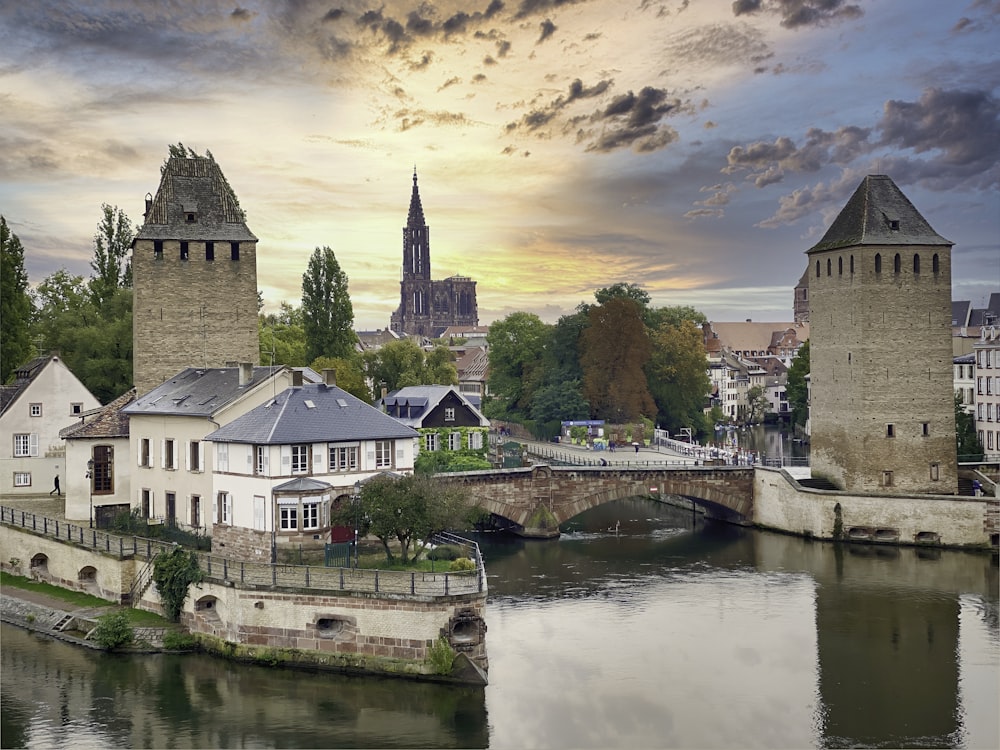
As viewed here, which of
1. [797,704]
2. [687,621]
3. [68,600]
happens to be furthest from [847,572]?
[68,600]

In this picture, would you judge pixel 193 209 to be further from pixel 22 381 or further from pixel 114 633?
pixel 114 633

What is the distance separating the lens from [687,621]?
128ft

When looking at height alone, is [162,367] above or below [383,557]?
above

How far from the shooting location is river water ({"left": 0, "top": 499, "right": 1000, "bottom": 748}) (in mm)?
28766

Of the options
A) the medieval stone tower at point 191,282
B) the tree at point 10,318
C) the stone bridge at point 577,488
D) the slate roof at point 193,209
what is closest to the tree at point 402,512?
the stone bridge at point 577,488

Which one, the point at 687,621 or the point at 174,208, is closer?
the point at 687,621

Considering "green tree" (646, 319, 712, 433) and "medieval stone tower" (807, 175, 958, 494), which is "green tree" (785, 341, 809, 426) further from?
"medieval stone tower" (807, 175, 958, 494)

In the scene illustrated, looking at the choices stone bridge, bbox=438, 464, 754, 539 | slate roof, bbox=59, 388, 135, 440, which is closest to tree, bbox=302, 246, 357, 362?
stone bridge, bbox=438, 464, 754, 539

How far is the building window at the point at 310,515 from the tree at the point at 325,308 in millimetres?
38632

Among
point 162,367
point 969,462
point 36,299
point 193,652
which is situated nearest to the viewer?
Result: point 193,652

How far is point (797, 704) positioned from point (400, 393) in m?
42.7

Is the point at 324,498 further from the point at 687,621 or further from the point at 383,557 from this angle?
the point at 687,621

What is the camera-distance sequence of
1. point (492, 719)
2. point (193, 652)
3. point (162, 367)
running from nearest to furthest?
point (492, 719), point (193, 652), point (162, 367)

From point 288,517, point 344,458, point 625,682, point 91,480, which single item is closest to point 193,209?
point 91,480
